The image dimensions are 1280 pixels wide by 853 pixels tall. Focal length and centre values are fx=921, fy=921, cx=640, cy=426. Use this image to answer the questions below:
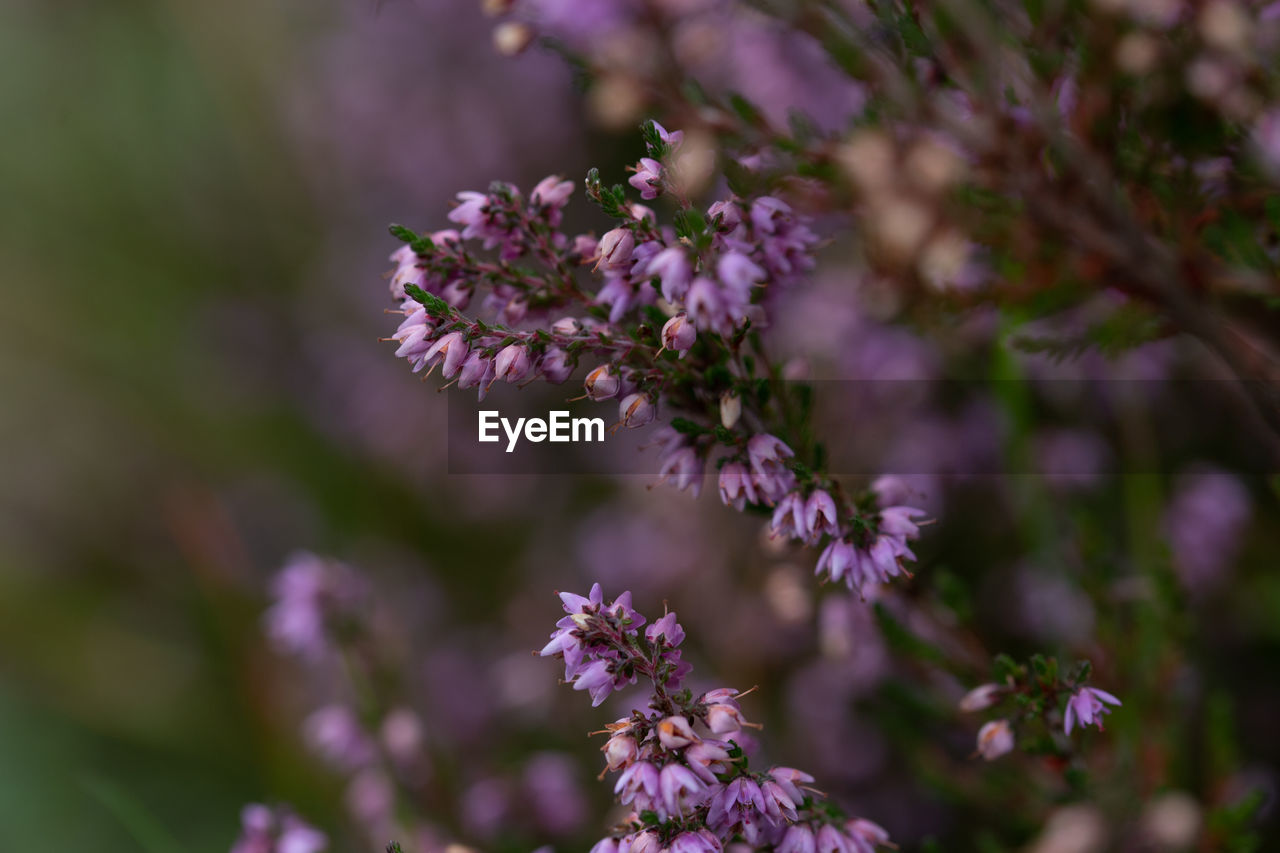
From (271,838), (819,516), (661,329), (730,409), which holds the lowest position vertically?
(271,838)

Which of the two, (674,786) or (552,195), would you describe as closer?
(674,786)

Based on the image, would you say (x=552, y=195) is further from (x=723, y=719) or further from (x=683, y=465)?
(x=723, y=719)

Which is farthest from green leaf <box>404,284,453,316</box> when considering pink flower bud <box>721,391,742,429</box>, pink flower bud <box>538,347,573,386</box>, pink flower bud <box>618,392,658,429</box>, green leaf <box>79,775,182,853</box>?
green leaf <box>79,775,182,853</box>

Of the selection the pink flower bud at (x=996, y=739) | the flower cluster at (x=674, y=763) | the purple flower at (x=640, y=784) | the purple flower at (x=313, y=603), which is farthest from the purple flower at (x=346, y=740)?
the pink flower bud at (x=996, y=739)

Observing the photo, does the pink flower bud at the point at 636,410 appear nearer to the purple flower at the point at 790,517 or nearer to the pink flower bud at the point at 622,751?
the purple flower at the point at 790,517

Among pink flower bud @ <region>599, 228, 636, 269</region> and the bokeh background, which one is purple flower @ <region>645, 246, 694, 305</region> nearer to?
pink flower bud @ <region>599, 228, 636, 269</region>

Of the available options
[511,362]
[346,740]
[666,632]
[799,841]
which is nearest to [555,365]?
[511,362]
